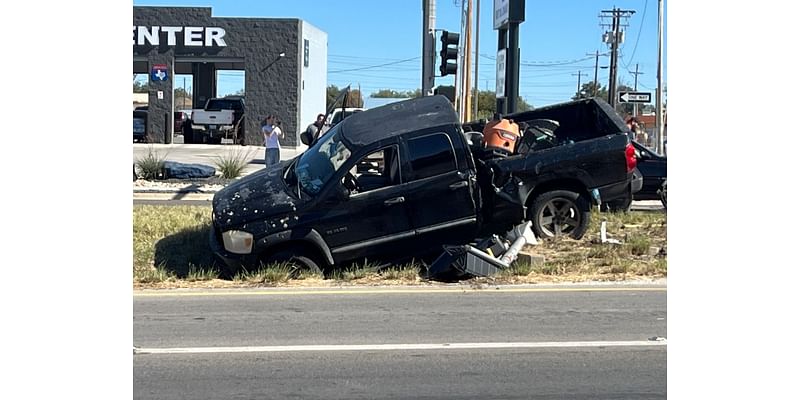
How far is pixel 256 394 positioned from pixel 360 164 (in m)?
4.73

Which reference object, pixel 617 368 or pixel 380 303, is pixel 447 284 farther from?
pixel 617 368

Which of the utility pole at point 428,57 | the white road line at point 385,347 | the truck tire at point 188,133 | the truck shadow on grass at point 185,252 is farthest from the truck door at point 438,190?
the truck tire at point 188,133

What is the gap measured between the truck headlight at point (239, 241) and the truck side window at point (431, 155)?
6.56 ft

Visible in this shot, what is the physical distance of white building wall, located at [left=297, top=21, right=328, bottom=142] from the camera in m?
37.0

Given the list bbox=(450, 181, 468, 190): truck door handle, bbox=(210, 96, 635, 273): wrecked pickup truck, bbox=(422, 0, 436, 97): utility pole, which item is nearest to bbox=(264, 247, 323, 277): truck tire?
bbox=(210, 96, 635, 273): wrecked pickup truck

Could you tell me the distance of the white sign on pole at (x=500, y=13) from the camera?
15.0m

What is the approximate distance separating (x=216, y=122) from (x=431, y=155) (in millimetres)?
27453

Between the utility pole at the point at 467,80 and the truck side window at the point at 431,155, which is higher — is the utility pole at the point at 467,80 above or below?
above

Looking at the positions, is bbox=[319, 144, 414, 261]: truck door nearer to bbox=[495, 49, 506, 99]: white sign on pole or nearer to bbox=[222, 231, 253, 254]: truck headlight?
bbox=[222, 231, 253, 254]: truck headlight

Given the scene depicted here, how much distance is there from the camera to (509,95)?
15.2m

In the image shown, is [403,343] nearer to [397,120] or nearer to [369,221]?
[369,221]

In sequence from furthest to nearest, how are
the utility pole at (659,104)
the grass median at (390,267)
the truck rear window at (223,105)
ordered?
the truck rear window at (223,105), the utility pole at (659,104), the grass median at (390,267)

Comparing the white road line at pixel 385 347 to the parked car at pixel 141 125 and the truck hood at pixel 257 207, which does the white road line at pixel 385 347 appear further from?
the parked car at pixel 141 125
